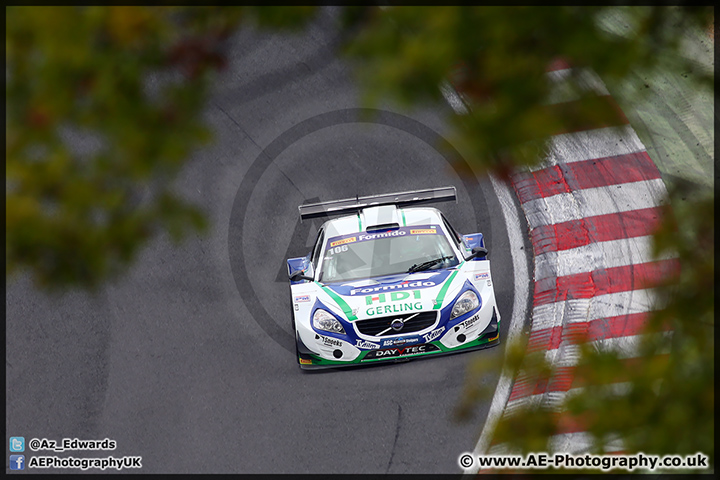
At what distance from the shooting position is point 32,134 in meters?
3.11

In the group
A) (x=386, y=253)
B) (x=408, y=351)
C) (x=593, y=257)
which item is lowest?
(x=408, y=351)

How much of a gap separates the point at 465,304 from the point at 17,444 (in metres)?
5.38

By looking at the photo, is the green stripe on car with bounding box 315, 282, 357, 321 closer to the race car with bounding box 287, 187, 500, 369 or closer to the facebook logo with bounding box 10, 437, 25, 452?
the race car with bounding box 287, 187, 500, 369

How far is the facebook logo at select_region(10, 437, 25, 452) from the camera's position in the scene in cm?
754

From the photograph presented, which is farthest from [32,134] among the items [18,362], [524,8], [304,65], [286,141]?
[304,65]

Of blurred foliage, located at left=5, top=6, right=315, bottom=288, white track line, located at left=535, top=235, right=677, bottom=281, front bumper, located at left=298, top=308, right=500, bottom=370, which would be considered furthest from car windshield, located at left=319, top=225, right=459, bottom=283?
blurred foliage, located at left=5, top=6, right=315, bottom=288

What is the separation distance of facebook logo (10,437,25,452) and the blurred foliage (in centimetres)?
527

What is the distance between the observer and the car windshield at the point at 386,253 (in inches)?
292

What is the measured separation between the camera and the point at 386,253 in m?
7.48

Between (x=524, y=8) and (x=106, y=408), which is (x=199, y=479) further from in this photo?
(x=524, y=8)

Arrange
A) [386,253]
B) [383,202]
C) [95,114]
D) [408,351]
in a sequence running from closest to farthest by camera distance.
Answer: [95,114], [408,351], [386,253], [383,202]

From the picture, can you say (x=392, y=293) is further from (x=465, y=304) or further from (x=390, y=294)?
(x=465, y=304)

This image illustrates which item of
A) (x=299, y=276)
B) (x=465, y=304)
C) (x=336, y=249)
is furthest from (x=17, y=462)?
(x=465, y=304)

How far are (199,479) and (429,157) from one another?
5199 mm
